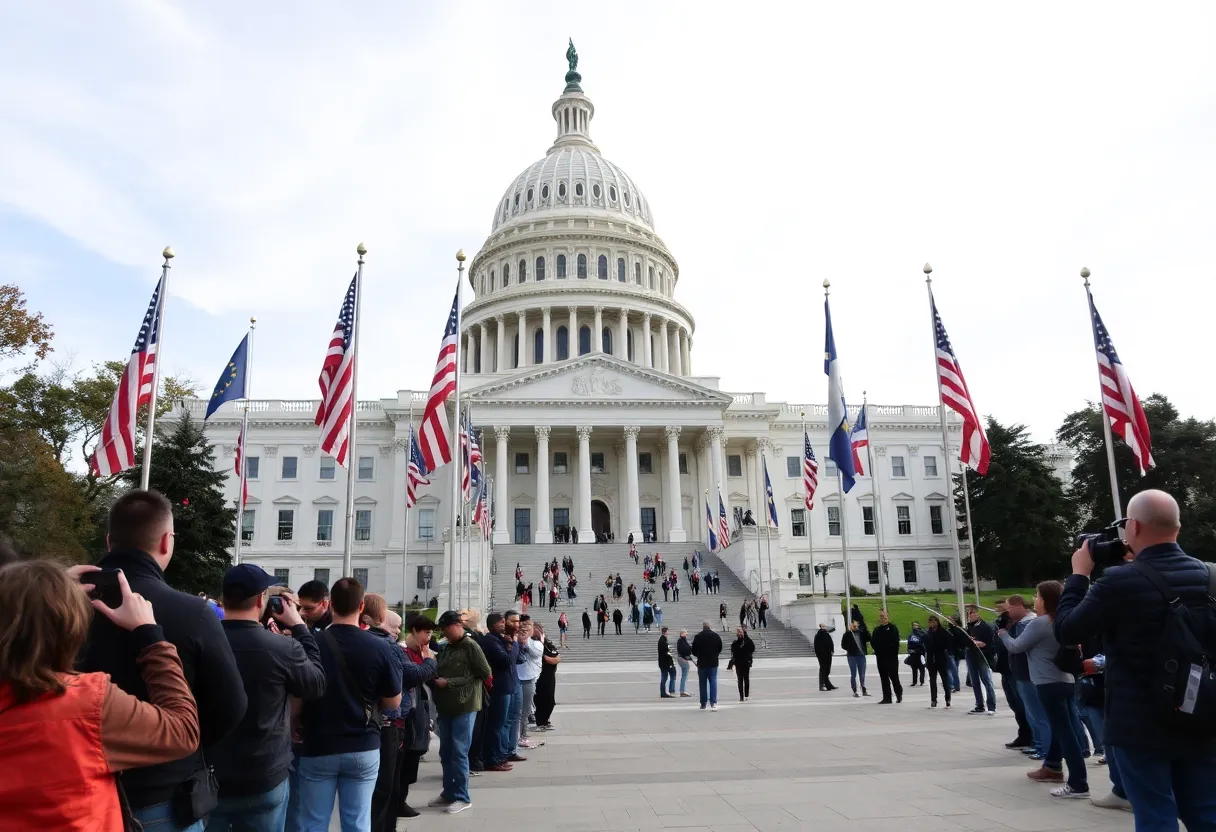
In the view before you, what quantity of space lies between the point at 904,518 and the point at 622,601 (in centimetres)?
3347

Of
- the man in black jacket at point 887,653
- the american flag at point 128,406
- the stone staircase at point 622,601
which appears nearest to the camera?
the american flag at point 128,406

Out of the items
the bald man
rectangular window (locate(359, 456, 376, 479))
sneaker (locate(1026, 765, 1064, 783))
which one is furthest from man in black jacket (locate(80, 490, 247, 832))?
rectangular window (locate(359, 456, 376, 479))

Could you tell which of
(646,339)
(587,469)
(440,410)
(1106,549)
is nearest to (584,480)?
(587,469)

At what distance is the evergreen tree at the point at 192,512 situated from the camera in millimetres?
38656

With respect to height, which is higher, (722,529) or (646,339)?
(646,339)

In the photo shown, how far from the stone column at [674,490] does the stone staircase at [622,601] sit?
101 inches

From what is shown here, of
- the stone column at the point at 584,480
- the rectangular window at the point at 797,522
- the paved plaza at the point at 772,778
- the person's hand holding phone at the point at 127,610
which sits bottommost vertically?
the paved plaza at the point at 772,778

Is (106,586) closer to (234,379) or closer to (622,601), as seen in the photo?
(234,379)

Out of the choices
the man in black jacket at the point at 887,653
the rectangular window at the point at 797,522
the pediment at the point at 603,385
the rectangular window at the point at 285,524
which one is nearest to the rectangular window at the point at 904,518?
the rectangular window at the point at 797,522

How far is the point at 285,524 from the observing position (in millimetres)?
62781

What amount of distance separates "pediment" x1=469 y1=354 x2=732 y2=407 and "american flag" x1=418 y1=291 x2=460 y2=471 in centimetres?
3777

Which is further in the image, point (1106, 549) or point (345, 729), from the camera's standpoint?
point (345, 729)

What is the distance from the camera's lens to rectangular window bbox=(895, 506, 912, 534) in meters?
68.1

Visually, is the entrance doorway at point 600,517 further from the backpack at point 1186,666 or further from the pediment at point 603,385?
the backpack at point 1186,666
